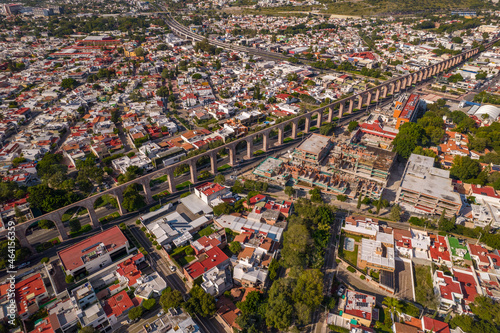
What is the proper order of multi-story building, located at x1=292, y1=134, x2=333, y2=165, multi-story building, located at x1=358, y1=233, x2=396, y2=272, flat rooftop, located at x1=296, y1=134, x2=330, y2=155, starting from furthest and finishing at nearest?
1. flat rooftop, located at x1=296, y1=134, x2=330, y2=155
2. multi-story building, located at x1=292, y1=134, x2=333, y2=165
3. multi-story building, located at x1=358, y1=233, x2=396, y2=272

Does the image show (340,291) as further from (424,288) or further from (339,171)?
(339,171)

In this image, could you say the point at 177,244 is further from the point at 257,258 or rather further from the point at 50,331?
the point at 50,331

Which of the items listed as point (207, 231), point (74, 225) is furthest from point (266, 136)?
point (74, 225)

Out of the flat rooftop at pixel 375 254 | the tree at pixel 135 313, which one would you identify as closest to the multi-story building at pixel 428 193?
the flat rooftop at pixel 375 254

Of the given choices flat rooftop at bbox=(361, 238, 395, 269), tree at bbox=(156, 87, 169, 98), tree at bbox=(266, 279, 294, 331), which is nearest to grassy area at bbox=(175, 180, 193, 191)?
tree at bbox=(266, 279, 294, 331)

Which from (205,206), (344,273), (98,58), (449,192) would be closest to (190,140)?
(205,206)

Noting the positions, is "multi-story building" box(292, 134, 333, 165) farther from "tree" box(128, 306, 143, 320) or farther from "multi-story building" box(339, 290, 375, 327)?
"tree" box(128, 306, 143, 320)
